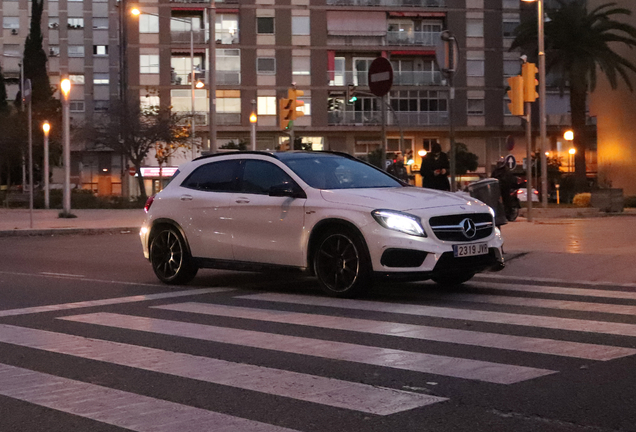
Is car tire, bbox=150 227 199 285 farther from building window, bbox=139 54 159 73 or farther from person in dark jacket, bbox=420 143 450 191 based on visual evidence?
building window, bbox=139 54 159 73

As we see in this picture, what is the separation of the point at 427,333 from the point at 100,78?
8101 cm

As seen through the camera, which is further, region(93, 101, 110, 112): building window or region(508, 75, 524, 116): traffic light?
region(93, 101, 110, 112): building window

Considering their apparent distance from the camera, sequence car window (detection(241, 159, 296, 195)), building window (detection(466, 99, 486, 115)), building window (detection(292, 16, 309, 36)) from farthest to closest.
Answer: building window (detection(466, 99, 486, 115))
building window (detection(292, 16, 309, 36))
car window (detection(241, 159, 296, 195))

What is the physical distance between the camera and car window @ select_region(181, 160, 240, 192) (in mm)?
11117

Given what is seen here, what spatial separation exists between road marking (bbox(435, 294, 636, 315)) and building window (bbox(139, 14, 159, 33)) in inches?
2338

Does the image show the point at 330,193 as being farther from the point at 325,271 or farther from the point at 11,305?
the point at 11,305

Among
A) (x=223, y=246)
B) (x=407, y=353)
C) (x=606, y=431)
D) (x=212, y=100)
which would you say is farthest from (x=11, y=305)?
(x=212, y=100)

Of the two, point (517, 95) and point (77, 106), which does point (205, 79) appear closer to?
point (77, 106)

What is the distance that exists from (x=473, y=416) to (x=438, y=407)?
0.82 ft

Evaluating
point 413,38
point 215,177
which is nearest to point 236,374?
point 215,177

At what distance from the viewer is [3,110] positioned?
228 feet

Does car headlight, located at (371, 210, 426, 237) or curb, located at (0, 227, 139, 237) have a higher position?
car headlight, located at (371, 210, 426, 237)

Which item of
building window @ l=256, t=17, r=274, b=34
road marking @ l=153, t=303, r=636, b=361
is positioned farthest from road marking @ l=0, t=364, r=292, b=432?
building window @ l=256, t=17, r=274, b=34

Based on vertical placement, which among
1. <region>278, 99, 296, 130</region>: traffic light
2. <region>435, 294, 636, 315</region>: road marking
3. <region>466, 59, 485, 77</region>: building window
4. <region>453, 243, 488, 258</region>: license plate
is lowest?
<region>435, 294, 636, 315</region>: road marking
